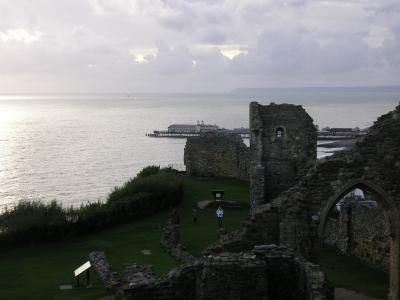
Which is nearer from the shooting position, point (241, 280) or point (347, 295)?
point (241, 280)

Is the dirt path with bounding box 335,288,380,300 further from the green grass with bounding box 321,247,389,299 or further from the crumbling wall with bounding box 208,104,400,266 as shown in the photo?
the crumbling wall with bounding box 208,104,400,266

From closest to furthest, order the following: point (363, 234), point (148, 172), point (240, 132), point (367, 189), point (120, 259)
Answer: point (367, 189) < point (363, 234) < point (120, 259) < point (148, 172) < point (240, 132)

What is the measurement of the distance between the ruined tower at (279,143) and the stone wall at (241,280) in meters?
14.5

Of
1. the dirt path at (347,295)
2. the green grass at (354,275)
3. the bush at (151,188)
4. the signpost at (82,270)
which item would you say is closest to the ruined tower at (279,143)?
the green grass at (354,275)

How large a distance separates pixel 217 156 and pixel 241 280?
33.6 m

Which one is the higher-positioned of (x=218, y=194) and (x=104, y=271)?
(x=218, y=194)

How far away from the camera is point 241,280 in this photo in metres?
11.4

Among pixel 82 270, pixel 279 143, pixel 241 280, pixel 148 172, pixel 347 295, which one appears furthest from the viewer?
pixel 148 172

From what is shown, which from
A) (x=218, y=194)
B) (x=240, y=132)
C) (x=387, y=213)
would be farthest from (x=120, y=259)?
(x=240, y=132)

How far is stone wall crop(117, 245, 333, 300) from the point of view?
11391mm

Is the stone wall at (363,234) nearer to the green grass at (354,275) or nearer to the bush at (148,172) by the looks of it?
the green grass at (354,275)

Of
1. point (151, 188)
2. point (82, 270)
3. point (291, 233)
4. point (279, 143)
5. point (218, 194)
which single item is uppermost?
point (279, 143)

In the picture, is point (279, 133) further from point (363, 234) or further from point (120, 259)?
A: point (120, 259)

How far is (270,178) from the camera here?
2747cm
